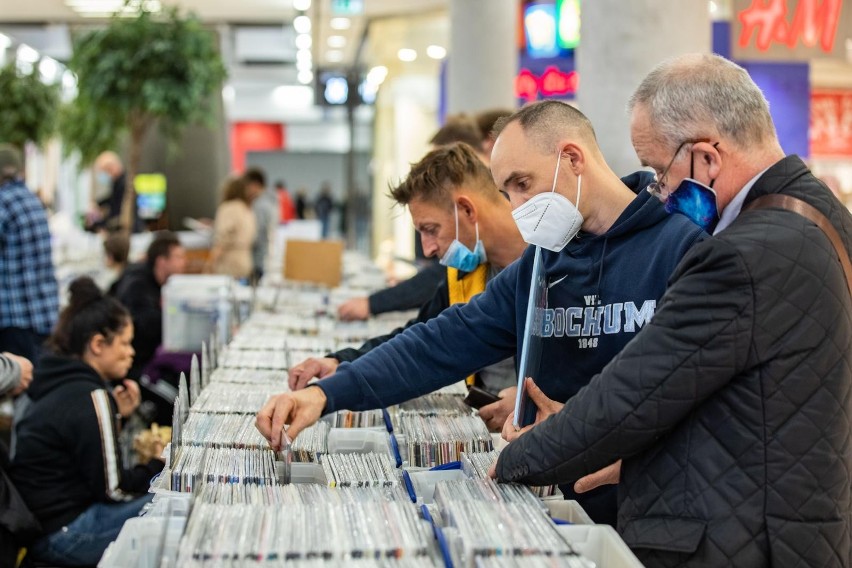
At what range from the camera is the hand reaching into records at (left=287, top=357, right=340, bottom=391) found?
2846 mm

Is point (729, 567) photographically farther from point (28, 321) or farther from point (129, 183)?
point (129, 183)

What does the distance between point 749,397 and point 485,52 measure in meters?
6.38

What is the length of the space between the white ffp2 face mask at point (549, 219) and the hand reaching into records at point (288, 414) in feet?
2.03

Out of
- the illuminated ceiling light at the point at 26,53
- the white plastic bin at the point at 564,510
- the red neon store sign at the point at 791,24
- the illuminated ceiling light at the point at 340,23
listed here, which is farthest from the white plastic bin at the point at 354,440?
the illuminated ceiling light at the point at 26,53

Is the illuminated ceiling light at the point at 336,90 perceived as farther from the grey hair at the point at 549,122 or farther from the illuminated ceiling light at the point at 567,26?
the grey hair at the point at 549,122

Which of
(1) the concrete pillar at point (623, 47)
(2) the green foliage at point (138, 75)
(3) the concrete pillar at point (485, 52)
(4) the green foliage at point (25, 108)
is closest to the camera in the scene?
(1) the concrete pillar at point (623, 47)

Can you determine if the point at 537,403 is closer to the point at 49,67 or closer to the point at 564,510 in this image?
the point at 564,510

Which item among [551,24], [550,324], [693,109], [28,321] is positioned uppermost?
[551,24]

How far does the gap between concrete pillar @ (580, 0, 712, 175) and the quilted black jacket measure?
Result: 8.08 ft

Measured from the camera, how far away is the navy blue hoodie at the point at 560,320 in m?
2.31

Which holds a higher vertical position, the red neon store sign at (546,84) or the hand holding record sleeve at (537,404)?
the red neon store sign at (546,84)

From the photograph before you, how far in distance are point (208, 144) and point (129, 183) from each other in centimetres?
553

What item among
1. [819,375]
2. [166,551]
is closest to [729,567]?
[819,375]

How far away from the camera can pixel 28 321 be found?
19.6 ft
